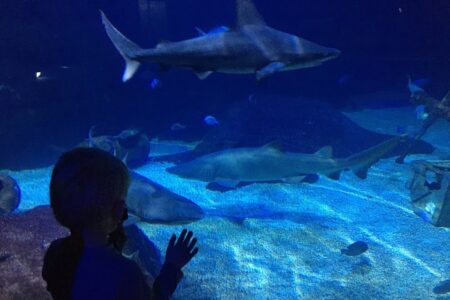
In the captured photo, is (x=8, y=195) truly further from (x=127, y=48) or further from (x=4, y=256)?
(x=127, y=48)

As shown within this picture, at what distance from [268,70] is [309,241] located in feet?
9.40

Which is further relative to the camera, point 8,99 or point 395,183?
point 8,99

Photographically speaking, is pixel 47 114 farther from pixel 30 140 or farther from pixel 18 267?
pixel 18 267

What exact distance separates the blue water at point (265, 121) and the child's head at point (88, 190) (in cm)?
292

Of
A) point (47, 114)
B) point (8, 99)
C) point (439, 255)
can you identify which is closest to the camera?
point (439, 255)

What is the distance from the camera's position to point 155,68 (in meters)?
15.4

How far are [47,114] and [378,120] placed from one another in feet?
40.7

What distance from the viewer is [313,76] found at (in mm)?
19516

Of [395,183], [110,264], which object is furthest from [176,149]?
[110,264]

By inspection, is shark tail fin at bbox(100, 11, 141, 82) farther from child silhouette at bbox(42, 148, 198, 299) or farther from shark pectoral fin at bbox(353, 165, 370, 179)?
shark pectoral fin at bbox(353, 165, 370, 179)

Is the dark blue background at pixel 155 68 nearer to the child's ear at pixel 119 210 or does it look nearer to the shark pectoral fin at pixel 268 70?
the shark pectoral fin at pixel 268 70

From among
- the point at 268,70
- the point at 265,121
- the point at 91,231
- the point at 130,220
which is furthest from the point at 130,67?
the point at 265,121

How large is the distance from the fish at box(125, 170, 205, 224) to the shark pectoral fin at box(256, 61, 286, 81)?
2.59 metres

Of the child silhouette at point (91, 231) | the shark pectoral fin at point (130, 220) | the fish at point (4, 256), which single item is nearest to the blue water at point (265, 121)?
the shark pectoral fin at point (130, 220)
